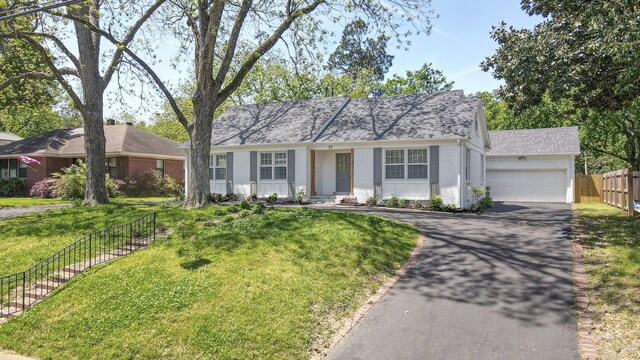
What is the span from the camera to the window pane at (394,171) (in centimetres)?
1914

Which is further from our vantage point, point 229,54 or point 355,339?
point 229,54

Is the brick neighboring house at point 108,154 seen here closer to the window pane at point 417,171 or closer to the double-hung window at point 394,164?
the double-hung window at point 394,164

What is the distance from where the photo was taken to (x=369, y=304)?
23.4 feet

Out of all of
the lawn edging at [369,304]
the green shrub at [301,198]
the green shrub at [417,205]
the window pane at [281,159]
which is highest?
the window pane at [281,159]

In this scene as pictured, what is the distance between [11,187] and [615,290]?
33373mm

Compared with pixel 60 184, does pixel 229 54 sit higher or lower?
higher

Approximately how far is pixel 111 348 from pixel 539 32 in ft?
36.2

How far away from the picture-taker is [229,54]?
574 inches

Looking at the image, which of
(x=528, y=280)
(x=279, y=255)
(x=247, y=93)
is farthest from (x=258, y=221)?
(x=247, y=93)

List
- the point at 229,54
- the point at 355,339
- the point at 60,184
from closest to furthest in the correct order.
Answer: the point at 355,339
the point at 229,54
the point at 60,184

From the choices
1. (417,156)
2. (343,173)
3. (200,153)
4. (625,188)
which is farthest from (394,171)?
(200,153)

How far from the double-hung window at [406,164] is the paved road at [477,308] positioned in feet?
27.6

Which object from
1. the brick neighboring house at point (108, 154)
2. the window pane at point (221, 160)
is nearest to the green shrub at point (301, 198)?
the window pane at point (221, 160)

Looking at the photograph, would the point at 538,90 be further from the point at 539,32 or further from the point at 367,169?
the point at 367,169
